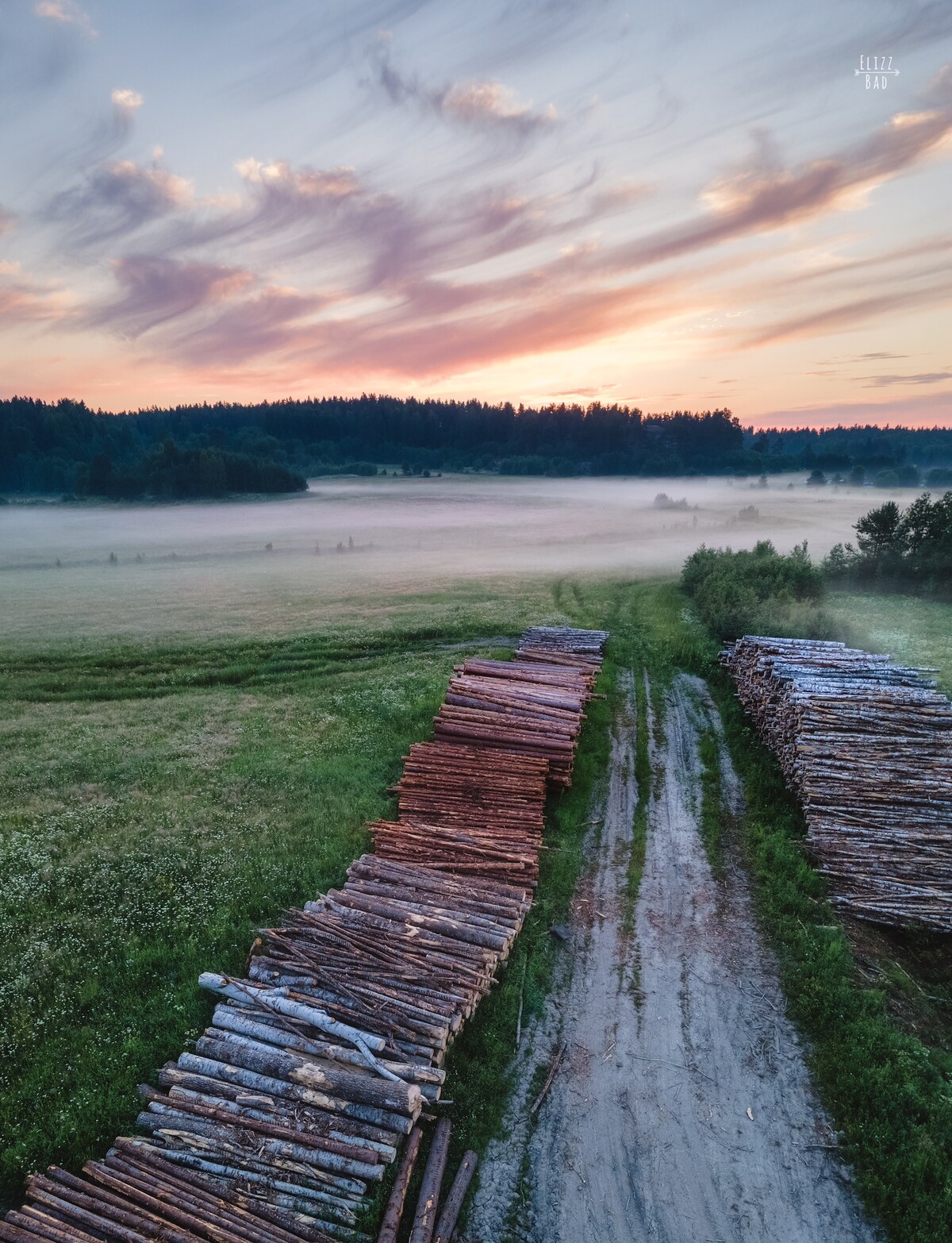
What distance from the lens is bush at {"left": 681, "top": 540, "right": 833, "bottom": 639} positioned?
27.5 metres

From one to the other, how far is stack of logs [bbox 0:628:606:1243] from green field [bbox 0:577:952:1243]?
69 cm

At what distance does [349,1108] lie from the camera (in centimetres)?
817

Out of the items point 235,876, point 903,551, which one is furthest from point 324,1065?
point 903,551

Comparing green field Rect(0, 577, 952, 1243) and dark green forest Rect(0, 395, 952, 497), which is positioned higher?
dark green forest Rect(0, 395, 952, 497)

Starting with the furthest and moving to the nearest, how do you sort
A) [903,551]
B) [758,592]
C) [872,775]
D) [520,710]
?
[903,551], [758,592], [520,710], [872,775]

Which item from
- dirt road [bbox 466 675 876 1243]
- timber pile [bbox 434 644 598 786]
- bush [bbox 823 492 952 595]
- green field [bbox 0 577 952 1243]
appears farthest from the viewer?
bush [bbox 823 492 952 595]

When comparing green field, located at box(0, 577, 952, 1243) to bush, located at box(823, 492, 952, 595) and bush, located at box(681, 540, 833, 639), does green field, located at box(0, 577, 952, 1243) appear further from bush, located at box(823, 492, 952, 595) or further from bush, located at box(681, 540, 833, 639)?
bush, located at box(823, 492, 952, 595)

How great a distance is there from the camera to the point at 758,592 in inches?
1266

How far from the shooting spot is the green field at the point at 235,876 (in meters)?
8.61

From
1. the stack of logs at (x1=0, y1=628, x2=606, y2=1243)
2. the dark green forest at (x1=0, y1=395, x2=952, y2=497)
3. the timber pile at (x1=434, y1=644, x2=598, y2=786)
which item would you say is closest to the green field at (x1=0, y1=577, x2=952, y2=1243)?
the stack of logs at (x1=0, y1=628, x2=606, y2=1243)

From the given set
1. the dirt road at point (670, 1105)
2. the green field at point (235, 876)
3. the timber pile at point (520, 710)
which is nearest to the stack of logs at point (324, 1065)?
the green field at point (235, 876)

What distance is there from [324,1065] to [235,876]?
5.68 meters

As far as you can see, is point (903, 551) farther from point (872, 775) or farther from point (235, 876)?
point (235, 876)

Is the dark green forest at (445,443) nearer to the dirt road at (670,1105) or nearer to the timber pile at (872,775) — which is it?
the timber pile at (872,775)
